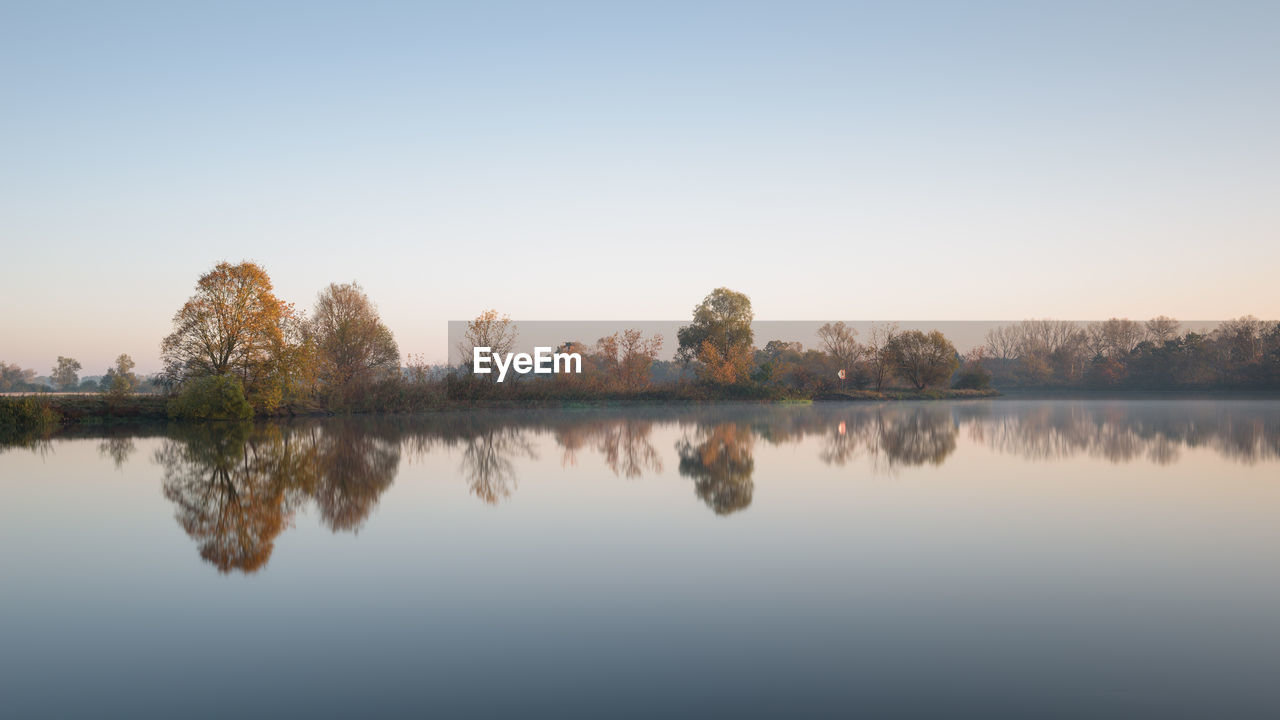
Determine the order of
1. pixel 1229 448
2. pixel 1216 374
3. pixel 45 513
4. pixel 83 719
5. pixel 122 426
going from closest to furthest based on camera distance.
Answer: pixel 83 719
pixel 45 513
pixel 1229 448
pixel 122 426
pixel 1216 374

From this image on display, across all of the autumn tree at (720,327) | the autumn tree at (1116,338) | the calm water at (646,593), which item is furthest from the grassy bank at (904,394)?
the calm water at (646,593)

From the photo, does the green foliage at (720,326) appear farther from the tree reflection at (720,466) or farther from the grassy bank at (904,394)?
the tree reflection at (720,466)

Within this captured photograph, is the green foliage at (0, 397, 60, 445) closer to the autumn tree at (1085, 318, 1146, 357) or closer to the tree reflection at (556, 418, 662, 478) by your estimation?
the tree reflection at (556, 418, 662, 478)

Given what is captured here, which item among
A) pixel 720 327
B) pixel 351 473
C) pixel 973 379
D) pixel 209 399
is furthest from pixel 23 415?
pixel 973 379

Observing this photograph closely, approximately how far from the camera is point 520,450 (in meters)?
15.0

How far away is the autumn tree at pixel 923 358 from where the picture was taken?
172 feet

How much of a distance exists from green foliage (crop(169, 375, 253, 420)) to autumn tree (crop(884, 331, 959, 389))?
43015 millimetres

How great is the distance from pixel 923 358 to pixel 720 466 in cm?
4515

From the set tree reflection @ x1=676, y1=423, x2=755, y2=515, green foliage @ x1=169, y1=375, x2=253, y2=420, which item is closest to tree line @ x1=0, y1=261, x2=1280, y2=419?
green foliage @ x1=169, y1=375, x2=253, y2=420

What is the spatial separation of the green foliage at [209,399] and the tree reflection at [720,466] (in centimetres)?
1608

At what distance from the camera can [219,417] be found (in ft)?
80.5

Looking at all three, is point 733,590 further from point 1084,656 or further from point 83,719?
point 83,719

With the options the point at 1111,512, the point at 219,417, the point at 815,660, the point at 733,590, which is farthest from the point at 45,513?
the point at 219,417

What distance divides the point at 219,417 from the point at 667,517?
2256cm
